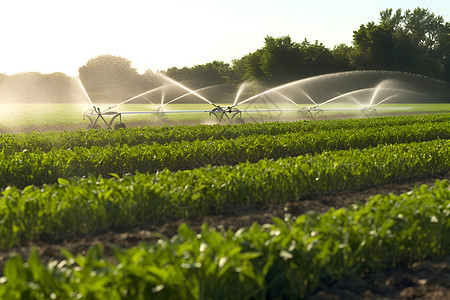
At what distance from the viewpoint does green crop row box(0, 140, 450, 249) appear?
462 centimetres

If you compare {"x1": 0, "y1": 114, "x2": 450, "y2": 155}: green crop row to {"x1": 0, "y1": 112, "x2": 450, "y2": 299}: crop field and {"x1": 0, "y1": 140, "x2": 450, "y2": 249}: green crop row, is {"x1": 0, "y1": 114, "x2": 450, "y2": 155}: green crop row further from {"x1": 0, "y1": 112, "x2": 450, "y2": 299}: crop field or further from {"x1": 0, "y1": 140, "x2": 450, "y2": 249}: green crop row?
{"x1": 0, "y1": 140, "x2": 450, "y2": 249}: green crop row

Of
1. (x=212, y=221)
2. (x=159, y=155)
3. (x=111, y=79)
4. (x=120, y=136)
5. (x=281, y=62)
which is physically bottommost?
(x=212, y=221)

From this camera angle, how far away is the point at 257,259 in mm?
3010

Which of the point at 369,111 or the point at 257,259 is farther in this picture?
the point at 369,111

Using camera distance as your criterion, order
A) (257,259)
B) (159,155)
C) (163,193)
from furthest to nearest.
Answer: (159,155)
(163,193)
(257,259)

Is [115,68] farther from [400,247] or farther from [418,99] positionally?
[400,247]

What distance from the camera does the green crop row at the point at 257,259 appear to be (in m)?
2.46

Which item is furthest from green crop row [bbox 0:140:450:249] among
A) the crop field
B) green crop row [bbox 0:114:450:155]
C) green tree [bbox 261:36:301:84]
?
green tree [bbox 261:36:301:84]

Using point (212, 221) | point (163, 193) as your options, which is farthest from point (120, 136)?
point (212, 221)

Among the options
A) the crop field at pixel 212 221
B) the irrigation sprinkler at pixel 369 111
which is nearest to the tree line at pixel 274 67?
the irrigation sprinkler at pixel 369 111

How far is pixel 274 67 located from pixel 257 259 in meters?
56.8

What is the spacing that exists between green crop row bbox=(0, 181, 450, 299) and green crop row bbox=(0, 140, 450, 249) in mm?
1450

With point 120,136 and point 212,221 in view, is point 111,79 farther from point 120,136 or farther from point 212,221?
point 212,221

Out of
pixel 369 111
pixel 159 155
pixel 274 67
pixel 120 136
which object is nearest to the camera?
pixel 159 155
